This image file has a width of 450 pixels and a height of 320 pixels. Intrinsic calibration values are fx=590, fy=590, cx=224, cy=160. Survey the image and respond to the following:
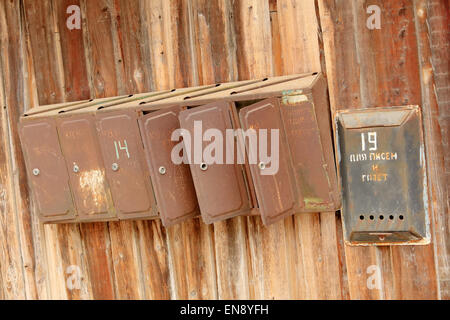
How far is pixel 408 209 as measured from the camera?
105 inches

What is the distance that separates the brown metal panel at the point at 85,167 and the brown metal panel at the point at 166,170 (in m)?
0.38

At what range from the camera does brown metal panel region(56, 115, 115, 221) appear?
297 cm

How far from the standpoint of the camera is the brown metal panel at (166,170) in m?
2.73

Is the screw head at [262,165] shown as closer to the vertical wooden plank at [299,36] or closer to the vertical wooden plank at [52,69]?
the vertical wooden plank at [299,36]

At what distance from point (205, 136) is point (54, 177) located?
0.91m

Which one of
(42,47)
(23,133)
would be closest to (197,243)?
(23,133)

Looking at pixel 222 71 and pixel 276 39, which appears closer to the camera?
pixel 276 39

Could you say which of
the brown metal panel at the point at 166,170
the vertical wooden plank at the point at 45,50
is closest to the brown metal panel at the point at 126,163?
the brown metal panel at the point at 166,170

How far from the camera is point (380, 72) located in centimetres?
272

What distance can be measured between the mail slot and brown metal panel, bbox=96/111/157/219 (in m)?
0.97

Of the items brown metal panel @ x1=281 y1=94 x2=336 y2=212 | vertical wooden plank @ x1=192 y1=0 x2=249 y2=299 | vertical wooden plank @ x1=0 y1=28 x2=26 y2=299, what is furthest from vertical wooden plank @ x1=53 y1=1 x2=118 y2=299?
brown metal panel @ x1=281 y1=94 x2=336 y2=212

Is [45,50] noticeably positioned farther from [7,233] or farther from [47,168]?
[7,233]

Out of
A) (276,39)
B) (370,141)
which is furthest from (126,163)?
(370,141)

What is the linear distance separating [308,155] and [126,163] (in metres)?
0.89
